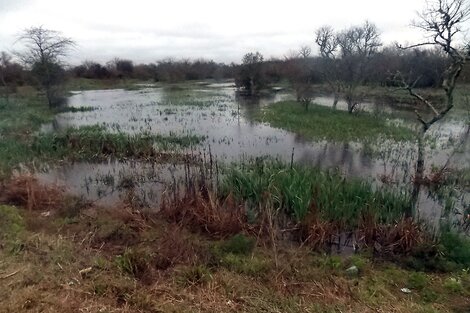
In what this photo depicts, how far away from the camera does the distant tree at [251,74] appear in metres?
39.2

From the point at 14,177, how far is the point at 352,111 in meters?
19.9

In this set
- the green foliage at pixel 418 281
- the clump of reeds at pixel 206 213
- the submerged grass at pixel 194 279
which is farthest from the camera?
the clump of reeds at pixel 206 213

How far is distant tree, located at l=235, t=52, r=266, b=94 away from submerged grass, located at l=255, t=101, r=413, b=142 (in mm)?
18131

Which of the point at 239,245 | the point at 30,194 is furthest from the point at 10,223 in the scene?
the point at 239,245

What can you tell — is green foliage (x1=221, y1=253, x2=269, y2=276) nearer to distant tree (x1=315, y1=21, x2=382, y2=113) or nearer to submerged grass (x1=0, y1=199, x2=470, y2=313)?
submerged grass (x1=0, y1=199, x2=470, y2=313)

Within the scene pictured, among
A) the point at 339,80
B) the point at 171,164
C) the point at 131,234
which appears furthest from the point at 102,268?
the point at 339,80

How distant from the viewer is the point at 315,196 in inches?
260

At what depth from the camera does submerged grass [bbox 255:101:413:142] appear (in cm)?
1540

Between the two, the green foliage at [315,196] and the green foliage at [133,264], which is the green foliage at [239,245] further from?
the green foliage at [133,264]

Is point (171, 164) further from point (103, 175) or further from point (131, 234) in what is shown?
point (131, 234)

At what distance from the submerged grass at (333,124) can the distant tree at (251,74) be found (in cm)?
1813

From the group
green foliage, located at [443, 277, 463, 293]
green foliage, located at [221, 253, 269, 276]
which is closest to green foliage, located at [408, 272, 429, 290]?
green foliage, located at [443, 277, 463, 293]

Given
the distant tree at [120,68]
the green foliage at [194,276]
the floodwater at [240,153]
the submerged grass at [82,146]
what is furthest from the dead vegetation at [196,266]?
the distant tree at [120,68]

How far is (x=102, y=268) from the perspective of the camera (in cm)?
449
